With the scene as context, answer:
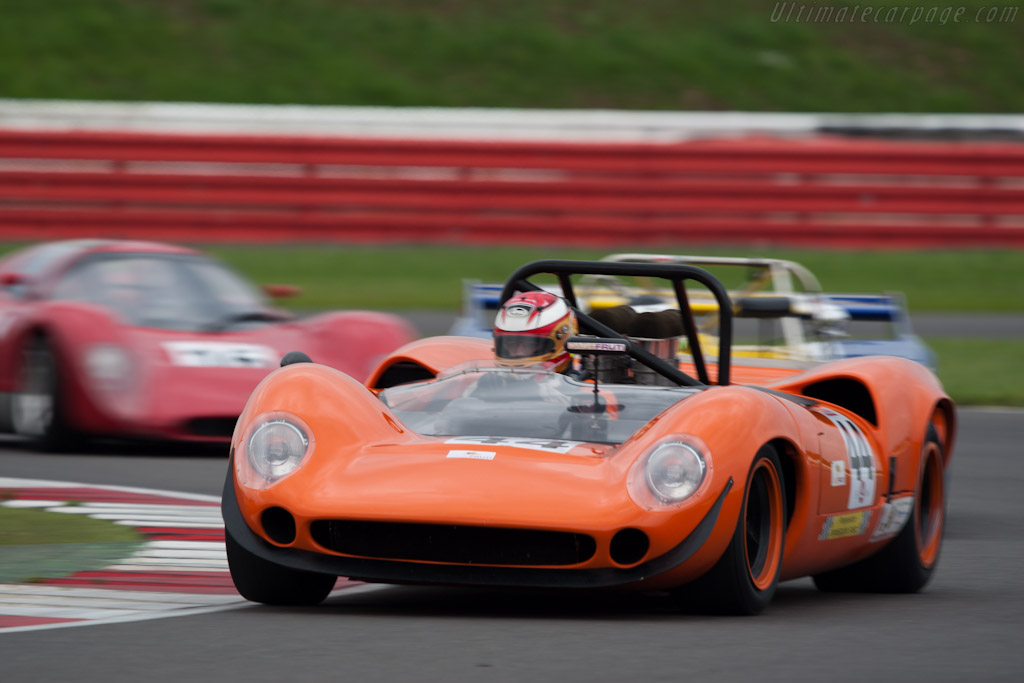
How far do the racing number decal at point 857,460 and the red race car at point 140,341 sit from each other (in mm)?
4198

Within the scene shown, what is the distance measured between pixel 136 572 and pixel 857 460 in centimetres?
221

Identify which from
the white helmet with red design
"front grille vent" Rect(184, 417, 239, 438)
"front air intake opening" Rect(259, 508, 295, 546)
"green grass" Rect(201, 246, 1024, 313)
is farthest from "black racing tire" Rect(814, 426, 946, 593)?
"green grass" Rect(201, 246, 1024, 313)

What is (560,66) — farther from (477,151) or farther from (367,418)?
(367,418)

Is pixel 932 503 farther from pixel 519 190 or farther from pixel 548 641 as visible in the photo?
pixel 519 190

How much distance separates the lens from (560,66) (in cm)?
2466

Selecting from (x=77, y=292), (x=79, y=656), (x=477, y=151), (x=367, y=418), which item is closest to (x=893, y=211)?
(x=477, y=151)

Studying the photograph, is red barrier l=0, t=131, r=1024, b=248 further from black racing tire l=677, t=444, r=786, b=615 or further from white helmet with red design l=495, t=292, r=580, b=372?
black racing tire l=677, t=444, r=786, b=615

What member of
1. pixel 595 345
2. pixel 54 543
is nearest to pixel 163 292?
pixel 54 543

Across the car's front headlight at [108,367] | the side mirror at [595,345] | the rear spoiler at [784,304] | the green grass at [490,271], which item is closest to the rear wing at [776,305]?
the rear spoiler at [784,304]

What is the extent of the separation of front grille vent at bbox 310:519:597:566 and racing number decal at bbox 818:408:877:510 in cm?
A: 116

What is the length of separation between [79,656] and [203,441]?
16.5ft

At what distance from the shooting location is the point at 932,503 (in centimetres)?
620

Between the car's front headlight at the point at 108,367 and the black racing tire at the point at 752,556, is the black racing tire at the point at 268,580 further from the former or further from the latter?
the car's front headlight at the point at 108,367

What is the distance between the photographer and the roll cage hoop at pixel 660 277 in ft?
18.8
